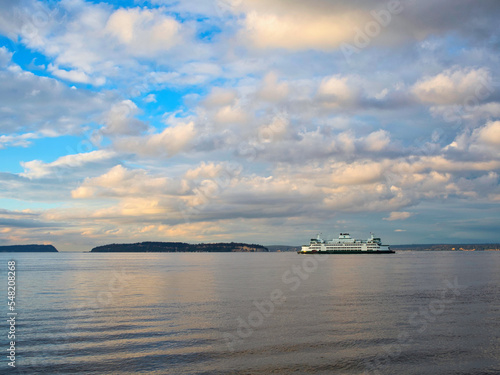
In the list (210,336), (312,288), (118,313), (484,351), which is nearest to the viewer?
(484,351)

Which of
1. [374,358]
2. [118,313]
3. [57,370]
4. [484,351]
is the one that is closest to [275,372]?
[374,358]

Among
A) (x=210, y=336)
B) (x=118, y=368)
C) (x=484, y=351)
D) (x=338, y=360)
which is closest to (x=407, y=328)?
(x=484, y=351)

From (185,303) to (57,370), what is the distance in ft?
90.8

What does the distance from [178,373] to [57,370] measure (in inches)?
338

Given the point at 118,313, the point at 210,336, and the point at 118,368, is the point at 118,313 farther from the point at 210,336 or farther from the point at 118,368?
the point at 118,368

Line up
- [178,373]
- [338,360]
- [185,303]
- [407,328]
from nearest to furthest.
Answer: [178,373] < [338,360] < [407,328] < [185,303]

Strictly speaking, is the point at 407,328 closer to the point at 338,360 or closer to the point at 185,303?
the point at 338,360

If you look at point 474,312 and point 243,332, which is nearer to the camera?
point 243,332

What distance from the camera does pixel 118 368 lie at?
2741 centimetres

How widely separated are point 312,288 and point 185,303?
26.7 m

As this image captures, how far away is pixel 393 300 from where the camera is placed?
56.3 m

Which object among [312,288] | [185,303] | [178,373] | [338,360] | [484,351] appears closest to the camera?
[178,373]

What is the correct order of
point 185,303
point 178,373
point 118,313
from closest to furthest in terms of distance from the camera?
point 178,373 → point 118,313 → point 185,303

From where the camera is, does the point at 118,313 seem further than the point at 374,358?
Yes
